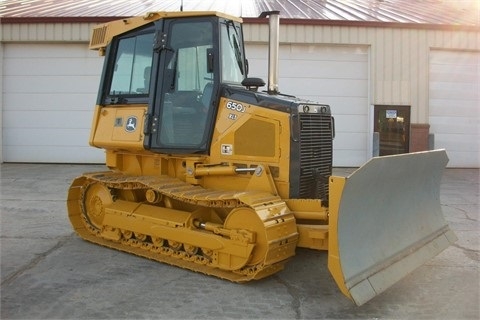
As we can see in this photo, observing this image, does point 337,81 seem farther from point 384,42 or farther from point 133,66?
point 133,66

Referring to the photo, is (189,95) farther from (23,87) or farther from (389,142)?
(23,87)

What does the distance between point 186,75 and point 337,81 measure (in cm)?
871

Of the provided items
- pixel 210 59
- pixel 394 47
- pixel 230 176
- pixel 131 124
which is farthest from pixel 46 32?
pixel 230 176

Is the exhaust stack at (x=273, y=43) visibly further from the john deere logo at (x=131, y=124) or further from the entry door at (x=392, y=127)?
the entry door at (x=392, y=127)

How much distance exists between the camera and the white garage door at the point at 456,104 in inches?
535

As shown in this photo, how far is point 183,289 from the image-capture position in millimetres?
4465

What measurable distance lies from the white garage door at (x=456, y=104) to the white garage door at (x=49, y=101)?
9655mm

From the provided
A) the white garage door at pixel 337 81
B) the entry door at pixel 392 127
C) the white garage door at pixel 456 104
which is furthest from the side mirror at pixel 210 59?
the white garage door at pixel 456 104

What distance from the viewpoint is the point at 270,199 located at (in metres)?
4.64

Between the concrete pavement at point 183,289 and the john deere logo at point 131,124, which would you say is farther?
the john deere logo at point 131,124

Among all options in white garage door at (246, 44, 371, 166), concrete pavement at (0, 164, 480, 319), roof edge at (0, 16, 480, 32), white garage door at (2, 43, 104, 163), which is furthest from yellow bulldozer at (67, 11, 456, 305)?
white garage door at (2, 43, 104, 163)

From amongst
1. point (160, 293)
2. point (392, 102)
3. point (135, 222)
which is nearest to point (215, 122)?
point (135, 222)

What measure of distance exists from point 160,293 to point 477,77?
1264 cm

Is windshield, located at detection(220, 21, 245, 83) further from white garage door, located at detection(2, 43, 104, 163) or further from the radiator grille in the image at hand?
white garage door, located at detection(2, 43, 104, 163)
